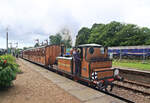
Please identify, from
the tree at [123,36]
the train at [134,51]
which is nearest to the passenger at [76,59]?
the train at [134,51]

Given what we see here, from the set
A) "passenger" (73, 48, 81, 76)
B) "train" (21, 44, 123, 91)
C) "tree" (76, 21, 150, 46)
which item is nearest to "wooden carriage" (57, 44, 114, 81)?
"train" (21, 44, 123, 91)

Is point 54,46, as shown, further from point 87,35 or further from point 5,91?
point 87,35

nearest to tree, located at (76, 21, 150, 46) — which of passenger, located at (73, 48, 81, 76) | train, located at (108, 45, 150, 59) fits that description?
train, located at (108, 45, 150, 59)

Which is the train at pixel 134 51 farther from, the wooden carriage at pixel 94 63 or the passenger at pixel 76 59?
the passenger at pixel 76 59

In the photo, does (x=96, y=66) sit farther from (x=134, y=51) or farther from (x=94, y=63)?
(x=134, y=51)

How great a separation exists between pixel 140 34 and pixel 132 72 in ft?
89.4

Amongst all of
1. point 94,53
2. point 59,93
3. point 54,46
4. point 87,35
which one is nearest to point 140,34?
point 87,35

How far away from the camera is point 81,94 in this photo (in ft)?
18.1

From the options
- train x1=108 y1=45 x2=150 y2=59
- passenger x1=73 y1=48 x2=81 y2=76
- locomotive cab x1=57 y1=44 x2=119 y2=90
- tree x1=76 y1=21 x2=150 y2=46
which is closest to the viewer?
locomotive cab x1=57 y1=44 x2=119 y2=90

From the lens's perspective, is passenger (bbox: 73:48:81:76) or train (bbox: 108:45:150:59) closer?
passenger (bbox: 73:48:81:76)

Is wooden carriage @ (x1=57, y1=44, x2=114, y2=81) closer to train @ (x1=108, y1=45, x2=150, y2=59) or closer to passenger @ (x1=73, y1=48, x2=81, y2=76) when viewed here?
passenger @ (x1=73, y1=48, x2=81, y2=76)

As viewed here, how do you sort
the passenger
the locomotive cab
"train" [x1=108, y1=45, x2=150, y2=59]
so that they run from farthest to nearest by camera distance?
1. "train" [x1=108, y1=45, x2=150, y2=59]
2. the passenger
3. the locomotive cab

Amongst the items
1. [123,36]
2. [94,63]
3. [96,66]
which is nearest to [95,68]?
[96,66]

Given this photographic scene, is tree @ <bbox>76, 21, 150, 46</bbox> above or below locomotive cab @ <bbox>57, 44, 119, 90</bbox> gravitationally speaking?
above
